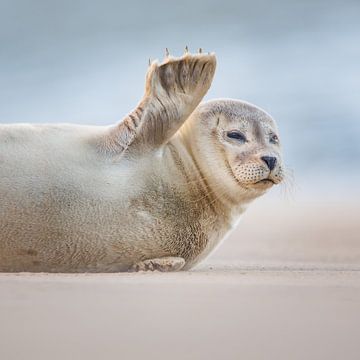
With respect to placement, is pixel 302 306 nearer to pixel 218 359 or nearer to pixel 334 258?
pixel 218 359

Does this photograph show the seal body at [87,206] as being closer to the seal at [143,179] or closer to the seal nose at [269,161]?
the seal at [143,179]

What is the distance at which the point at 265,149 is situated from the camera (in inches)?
253

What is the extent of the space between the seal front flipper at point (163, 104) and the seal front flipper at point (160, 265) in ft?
2.72

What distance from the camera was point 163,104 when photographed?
20.5ft

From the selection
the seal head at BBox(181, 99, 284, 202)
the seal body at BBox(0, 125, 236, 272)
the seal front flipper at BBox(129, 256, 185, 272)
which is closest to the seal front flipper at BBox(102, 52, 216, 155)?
the seal body at BBox(0, 125, 236, 272)

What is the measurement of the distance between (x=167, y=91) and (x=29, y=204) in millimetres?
1440

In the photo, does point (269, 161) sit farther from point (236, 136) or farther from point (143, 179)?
point (143, 179)

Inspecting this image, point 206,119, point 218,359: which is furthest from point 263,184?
point 218,359

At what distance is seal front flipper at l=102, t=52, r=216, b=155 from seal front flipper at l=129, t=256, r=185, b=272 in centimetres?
83

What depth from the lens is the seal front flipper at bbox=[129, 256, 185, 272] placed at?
590 cm

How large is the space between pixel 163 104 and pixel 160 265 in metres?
1.22

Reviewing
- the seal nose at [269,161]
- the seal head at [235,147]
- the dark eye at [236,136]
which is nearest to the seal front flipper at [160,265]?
the seal head at [235,147]

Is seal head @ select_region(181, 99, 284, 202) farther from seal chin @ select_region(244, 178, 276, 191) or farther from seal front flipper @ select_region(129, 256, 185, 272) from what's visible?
seal front flipper @ select_region(129, 256, 185, 272)

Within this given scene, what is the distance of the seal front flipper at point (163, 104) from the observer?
621 centimetres
